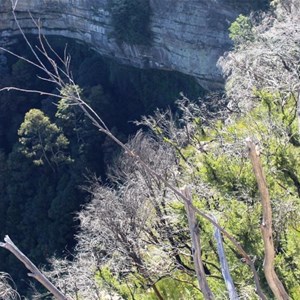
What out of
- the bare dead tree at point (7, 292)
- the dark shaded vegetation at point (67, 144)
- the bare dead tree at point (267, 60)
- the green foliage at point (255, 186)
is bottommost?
the dark shaded vegetation at point (67, 144)

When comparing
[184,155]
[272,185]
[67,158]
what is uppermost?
[272,185]

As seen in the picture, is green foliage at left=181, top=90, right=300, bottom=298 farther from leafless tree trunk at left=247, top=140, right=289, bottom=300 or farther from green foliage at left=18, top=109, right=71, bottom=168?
green foliage at left=18, top=109, right=71, bottom=168

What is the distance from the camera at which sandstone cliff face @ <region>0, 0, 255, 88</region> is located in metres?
19.6

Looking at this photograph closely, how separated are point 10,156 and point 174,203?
45.1 feet

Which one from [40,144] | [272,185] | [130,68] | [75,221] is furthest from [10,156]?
[272,185]

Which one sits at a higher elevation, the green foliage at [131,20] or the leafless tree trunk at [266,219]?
the leafless tree trunk at [266,219]

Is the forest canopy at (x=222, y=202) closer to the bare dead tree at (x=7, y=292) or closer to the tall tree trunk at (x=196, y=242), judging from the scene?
the tall tree trunk at (x=196, y=242)

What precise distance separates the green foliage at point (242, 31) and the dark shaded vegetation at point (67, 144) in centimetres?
421

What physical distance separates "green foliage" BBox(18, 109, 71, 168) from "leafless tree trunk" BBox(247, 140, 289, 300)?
1855cm

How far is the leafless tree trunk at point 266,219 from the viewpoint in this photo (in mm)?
1802

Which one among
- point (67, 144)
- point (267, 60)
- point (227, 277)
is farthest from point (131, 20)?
point (227, 277)

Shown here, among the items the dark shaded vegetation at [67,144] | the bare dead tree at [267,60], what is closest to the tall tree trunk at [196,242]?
the bare dead tree at [267,60]

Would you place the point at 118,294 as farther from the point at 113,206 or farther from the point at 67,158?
the point at 67,158

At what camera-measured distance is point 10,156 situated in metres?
21.2
